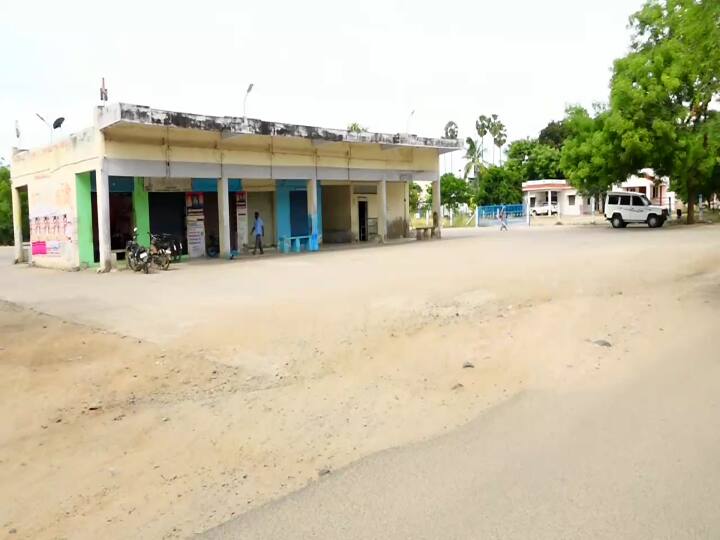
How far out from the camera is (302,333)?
855 centimetres

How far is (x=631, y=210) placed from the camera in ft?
113

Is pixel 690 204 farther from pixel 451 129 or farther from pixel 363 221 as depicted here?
pixel 451 129

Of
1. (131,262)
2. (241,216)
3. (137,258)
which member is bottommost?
(131,262)

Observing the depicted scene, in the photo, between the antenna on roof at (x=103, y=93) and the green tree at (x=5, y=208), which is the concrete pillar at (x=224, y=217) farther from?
the green tree at (x=5, y=208)

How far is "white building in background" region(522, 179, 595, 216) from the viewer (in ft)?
185

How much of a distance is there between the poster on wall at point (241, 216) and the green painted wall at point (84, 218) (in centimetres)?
641

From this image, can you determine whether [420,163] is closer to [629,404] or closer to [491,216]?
[491,216]

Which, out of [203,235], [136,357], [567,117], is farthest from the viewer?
[567,117]

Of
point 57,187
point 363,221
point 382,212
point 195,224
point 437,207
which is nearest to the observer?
point 57,187

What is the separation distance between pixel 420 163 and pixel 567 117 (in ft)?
34.4

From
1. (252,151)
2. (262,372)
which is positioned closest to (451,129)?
(252,151)

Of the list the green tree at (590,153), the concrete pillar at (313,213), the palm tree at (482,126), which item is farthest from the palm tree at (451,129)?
the concrete pillar at (313,213)

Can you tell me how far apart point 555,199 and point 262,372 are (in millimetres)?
55376

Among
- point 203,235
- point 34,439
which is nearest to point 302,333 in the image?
point 34,439
